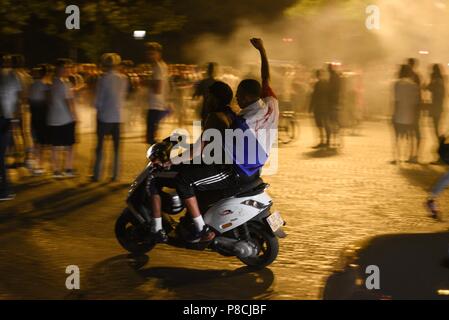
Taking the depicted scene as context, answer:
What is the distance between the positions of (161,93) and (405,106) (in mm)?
4861

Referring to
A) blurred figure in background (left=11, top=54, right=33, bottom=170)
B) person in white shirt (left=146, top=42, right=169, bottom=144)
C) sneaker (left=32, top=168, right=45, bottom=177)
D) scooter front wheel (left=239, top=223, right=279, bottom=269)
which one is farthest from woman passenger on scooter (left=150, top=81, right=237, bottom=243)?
blurred figure in background (left=11, top=54, right=33, bottom=170)

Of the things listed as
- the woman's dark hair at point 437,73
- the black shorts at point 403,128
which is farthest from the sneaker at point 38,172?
the woman's dark hair at point 437,73

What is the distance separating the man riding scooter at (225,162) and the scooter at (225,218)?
0.09 m

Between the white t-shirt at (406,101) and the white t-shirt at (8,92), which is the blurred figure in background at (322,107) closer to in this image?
the white t-shirt at (406,101)

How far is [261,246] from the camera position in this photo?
7.03m

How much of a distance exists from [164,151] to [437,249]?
8.30ft

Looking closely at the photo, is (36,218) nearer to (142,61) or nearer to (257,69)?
(257,69)

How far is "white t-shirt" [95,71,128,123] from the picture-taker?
37.4ft

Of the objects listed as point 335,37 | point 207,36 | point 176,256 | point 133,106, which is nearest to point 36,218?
point 176,256

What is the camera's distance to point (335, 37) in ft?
101

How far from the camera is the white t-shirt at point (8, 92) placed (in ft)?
32.9

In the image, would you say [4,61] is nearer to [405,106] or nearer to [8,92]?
[8,92]

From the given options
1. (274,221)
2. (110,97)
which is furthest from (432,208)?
(110,97)
